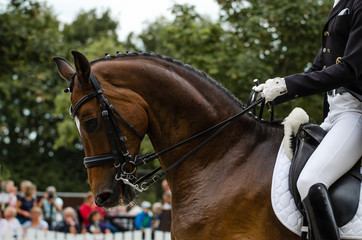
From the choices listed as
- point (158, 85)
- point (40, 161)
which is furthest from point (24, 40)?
point (40, 161)

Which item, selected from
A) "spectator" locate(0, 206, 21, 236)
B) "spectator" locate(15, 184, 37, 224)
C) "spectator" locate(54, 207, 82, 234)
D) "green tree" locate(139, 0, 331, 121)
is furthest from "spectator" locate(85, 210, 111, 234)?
"green tree" locate(139, 0, 331, 121)

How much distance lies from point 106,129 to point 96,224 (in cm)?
752

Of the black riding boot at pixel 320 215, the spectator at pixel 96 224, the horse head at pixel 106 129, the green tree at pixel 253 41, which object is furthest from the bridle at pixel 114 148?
the green tree at pixel 253 41

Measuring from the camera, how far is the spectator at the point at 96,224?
35.2ft

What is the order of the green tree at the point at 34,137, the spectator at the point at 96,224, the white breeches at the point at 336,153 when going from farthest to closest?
the green tree at the point at 34,137
the spectator at the point at 96,224
the white breeches at the point at 336,153

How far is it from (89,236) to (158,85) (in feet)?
21.3

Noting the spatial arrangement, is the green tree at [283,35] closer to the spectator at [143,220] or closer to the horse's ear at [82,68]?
the spectator at [143,220]

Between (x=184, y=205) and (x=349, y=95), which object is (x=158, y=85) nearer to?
(x=184, y=205)

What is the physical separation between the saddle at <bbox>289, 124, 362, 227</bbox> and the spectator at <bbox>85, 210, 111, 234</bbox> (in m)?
7.83

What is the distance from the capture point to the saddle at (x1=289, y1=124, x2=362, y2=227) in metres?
3.32

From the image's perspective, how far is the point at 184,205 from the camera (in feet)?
12.0

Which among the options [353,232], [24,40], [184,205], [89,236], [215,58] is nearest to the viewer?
[353,232]

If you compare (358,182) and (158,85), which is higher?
(158,85)

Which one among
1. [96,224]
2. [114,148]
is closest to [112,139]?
[114,148]
